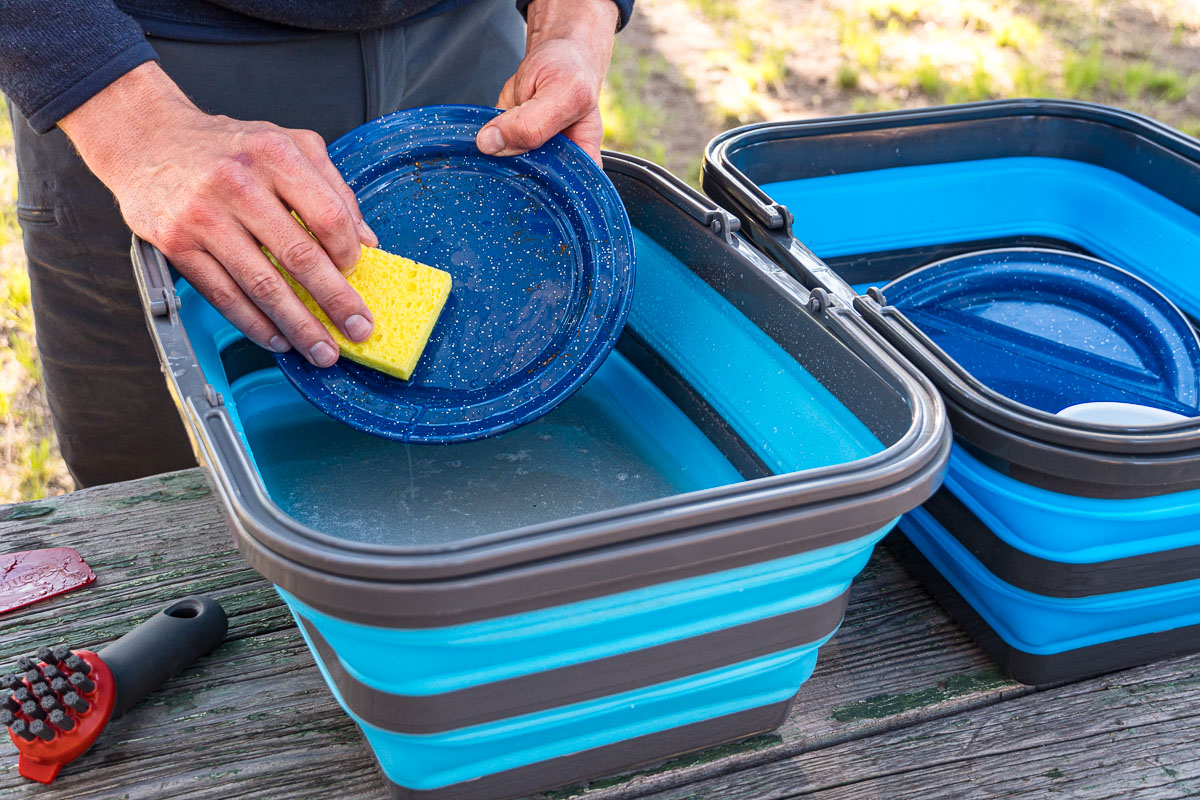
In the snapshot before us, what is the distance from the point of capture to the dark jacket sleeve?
3.11 feet

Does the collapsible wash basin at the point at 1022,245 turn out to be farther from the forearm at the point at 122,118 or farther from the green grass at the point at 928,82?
the green grass at the point at 928,82

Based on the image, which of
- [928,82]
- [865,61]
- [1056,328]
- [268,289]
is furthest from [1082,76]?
[268,289]

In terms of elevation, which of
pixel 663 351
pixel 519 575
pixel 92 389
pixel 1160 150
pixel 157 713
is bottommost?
pixel 92 389

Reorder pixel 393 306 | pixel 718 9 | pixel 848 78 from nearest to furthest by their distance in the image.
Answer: pixel 393 306 < pixel 848 78 < pixel 718 9

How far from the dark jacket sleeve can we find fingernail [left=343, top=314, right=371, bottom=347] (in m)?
0.33

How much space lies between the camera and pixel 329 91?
4.30 feet

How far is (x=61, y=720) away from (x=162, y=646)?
0.33 feet

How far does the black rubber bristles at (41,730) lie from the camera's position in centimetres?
76

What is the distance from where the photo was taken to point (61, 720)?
78 cm

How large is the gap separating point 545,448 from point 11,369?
188cm

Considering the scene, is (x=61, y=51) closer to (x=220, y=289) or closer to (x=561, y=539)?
(x=220, y=289)

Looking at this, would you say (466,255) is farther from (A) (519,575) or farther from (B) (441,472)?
(A) (519,575)

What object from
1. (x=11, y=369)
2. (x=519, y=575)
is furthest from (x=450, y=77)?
(x=11, y=369)

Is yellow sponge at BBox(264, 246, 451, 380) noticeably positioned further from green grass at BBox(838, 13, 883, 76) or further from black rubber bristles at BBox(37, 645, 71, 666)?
green grass at BBox(838, 13, 883, 76)
